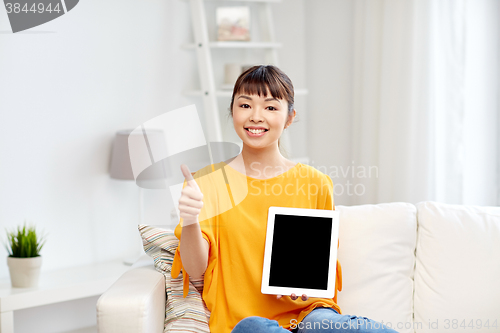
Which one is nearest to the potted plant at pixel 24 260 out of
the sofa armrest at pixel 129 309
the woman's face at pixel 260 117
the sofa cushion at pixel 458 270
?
the sofa armrest at pixel 129 309

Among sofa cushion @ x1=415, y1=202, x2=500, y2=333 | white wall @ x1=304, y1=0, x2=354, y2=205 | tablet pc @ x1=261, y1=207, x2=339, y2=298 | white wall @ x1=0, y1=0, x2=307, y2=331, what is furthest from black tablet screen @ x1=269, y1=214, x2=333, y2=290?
white wall @ x1=304, y1=0, x2=354, y2=205

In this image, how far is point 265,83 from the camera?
4.56 feet

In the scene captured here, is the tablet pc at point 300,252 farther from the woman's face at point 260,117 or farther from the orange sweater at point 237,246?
the woman's face at point 260,117

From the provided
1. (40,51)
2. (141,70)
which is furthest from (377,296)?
(40,51)

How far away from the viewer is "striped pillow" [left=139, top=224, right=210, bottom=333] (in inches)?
54.5

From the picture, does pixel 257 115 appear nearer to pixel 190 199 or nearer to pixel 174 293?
pixel 190 199

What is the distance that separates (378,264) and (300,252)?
405 millimetres

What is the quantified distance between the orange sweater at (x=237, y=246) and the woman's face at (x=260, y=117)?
0.43 feet

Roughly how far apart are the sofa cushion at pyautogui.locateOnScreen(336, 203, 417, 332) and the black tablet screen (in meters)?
0.29

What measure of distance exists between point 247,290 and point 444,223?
2.37 feet

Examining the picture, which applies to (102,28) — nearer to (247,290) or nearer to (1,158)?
(1,158)

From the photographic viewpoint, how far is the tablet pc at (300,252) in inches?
52.7

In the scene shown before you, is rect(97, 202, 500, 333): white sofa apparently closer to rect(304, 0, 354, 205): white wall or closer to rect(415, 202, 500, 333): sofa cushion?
rect(415, 202, 500, 333): sofa cushion

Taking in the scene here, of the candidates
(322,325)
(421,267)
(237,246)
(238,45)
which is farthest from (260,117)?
(238,45)
